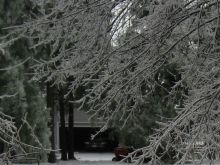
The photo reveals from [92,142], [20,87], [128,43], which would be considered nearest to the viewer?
[128,43]

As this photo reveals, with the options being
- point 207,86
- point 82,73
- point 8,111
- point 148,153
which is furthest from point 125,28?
point 8,111

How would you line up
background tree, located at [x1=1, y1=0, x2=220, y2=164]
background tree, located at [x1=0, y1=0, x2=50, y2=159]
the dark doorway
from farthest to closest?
the dark doorway < background tree, located at [x1=0, y1=0, x2=50, y2=159] < background tree, located at [x1=1, y1=0, x2=220, y2=164]

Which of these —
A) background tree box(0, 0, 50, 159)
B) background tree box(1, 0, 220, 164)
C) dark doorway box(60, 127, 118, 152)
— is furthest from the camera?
dark doorway box(60, 127, 118, 152)

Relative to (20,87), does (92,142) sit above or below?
below

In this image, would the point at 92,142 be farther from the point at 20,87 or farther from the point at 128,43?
the point at 128,43

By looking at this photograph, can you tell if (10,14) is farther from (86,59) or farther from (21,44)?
(86,59)

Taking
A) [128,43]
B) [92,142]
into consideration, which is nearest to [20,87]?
[128,43]

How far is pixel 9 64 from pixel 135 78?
33.1 ft

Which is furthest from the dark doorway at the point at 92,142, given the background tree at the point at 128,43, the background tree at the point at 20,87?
the background tree at the point at 128,43

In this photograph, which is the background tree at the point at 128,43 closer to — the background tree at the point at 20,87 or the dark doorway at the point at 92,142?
the background tree at the point at 20,87

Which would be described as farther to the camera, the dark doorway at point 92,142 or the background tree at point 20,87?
the dark doorway at point 92,142

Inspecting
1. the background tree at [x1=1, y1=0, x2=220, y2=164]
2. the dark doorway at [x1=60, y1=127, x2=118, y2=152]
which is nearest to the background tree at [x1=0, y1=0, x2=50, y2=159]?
the background tree at [x1=1, y1=0, x2=220, y2=164]

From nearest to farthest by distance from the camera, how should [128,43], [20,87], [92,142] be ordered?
1. [128,43]
2. [20,87]
3. [92,142]

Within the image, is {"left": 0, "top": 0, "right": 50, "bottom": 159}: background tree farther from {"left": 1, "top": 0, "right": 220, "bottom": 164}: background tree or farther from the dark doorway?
the dark doorway
